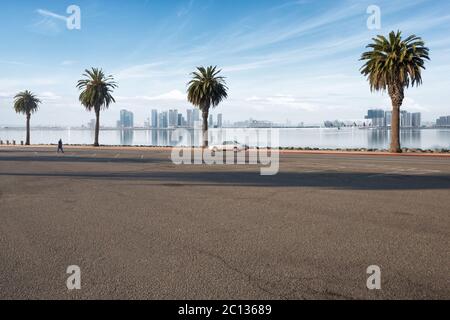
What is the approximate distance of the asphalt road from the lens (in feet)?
15.8

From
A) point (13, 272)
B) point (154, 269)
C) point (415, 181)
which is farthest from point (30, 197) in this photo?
point (415, 181)

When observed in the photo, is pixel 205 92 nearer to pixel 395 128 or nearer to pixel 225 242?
pixel 395 128

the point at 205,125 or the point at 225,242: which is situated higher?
the point at 205,125

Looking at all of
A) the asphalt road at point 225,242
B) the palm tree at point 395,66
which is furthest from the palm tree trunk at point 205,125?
the asphalt road at point 225,242

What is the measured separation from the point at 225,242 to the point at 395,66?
33005 mm

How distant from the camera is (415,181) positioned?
15039 mm

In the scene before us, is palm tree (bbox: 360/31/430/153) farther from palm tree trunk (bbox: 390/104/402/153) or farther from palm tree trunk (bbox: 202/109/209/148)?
palm tree trunk (bbox: 202/109/209/148)

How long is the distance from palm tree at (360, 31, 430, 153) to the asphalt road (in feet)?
79.9

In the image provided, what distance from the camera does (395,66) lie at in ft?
112

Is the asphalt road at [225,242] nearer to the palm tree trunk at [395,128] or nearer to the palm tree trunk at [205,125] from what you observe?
the palm tree trunk at [395,128]

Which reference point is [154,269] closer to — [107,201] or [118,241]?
[118,241]

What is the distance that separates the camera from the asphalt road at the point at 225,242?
15.8ft

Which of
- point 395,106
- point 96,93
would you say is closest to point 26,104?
point 96,93
